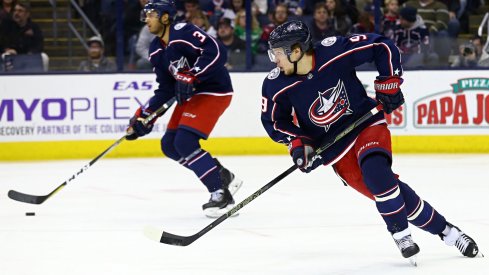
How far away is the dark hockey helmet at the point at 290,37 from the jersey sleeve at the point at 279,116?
20 cm

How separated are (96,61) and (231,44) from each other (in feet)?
3.80

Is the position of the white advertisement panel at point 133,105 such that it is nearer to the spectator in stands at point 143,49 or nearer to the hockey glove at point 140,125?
the spectator in stands at point 143,49

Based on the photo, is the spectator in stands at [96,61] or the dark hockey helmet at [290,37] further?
the spectator in stands at [96,61]

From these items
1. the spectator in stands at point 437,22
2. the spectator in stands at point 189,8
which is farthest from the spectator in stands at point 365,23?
the spectator in stands at point 189,8

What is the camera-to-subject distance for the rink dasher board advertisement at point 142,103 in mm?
8727

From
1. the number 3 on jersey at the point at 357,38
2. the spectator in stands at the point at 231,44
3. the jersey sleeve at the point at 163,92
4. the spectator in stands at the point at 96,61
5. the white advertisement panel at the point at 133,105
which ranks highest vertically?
the number 3 on jersey at the point at 357,38

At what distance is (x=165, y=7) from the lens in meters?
5.66

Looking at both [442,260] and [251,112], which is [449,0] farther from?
[442,260]

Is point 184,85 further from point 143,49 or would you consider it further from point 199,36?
point 143,49

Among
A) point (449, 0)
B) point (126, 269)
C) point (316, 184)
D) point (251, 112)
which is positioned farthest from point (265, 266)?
point (449, 0)

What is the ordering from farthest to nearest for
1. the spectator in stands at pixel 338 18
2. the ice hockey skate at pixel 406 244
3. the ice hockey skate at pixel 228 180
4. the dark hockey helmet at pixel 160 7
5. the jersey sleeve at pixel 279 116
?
the spectator in stands at pixel 338 18 < the ice hockey skate at pixel 228 180 < the dark hockey helmet at pixel 160 7 < the jersey sleeve at pixel 279 116 < the ice hockey skate at pixel 406 244

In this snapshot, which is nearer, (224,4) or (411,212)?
(411,212)

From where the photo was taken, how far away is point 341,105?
4.23 meters

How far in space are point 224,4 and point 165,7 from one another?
3589 millimetres
